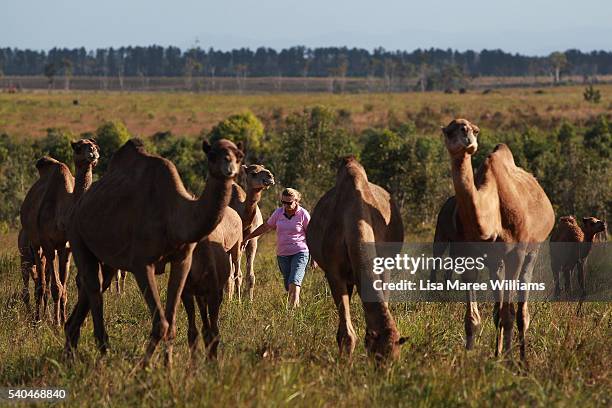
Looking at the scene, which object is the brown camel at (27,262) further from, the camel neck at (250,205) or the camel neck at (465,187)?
the camel neck at (465,187)

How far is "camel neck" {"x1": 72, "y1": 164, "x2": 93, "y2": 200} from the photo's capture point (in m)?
12.3

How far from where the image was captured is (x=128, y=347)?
958 centimetres

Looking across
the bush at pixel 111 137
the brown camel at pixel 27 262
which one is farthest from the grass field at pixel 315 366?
the bush at pixel 111 137

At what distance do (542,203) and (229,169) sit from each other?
4306 millimetres

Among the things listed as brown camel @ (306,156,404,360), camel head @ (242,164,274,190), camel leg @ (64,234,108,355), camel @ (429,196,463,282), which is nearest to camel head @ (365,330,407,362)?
brown camel @ (306,156,404,360)

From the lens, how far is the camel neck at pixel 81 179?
12.3 metres

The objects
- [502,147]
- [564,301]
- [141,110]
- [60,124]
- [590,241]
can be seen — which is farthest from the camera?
[141,110]

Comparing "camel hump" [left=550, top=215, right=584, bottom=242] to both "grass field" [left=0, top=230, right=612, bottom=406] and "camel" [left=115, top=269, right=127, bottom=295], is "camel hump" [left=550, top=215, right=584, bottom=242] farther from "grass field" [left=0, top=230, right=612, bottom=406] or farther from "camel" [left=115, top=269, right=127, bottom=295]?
"camel" [left=115, top=269, right=127, bottom=295]

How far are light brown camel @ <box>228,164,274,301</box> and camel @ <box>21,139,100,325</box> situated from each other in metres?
2.56

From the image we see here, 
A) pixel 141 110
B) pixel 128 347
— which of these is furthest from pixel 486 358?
pixel 141 110

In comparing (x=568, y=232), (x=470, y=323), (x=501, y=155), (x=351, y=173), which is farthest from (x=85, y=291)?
(x=568, y=232)

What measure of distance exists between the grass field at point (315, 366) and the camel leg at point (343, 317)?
0.16m

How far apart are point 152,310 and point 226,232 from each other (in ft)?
8.82

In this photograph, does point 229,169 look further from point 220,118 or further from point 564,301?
point 220,118
